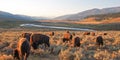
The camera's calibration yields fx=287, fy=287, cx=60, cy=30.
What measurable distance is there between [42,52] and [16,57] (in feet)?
13.2

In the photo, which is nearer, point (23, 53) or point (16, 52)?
point (23, 53)

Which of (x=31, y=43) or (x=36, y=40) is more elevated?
(x=36, y=40)

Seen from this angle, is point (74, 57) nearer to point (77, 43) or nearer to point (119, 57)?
point (119, 57)

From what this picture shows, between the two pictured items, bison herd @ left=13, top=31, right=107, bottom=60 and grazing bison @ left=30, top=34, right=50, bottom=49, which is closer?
bison herd @ left=13, top=31, right=107, bottom=60

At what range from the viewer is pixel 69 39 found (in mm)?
26000

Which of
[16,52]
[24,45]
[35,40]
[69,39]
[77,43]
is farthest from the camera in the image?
[69,39]

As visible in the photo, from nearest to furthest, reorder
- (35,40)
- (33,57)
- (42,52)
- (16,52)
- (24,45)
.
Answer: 1. (24,45)
2. (16,52)
3. (33,57)
4. (42,52)
5. (35,40)

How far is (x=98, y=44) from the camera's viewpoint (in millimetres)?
23406

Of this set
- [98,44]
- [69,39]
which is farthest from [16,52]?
[69,39]

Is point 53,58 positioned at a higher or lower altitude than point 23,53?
lower

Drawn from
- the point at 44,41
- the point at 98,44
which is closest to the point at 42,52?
the point at 44,41

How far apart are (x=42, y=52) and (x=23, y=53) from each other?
4.84m

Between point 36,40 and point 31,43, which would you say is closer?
point 31,43

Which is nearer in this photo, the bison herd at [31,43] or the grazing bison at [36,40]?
the bison herd at [31,43]
